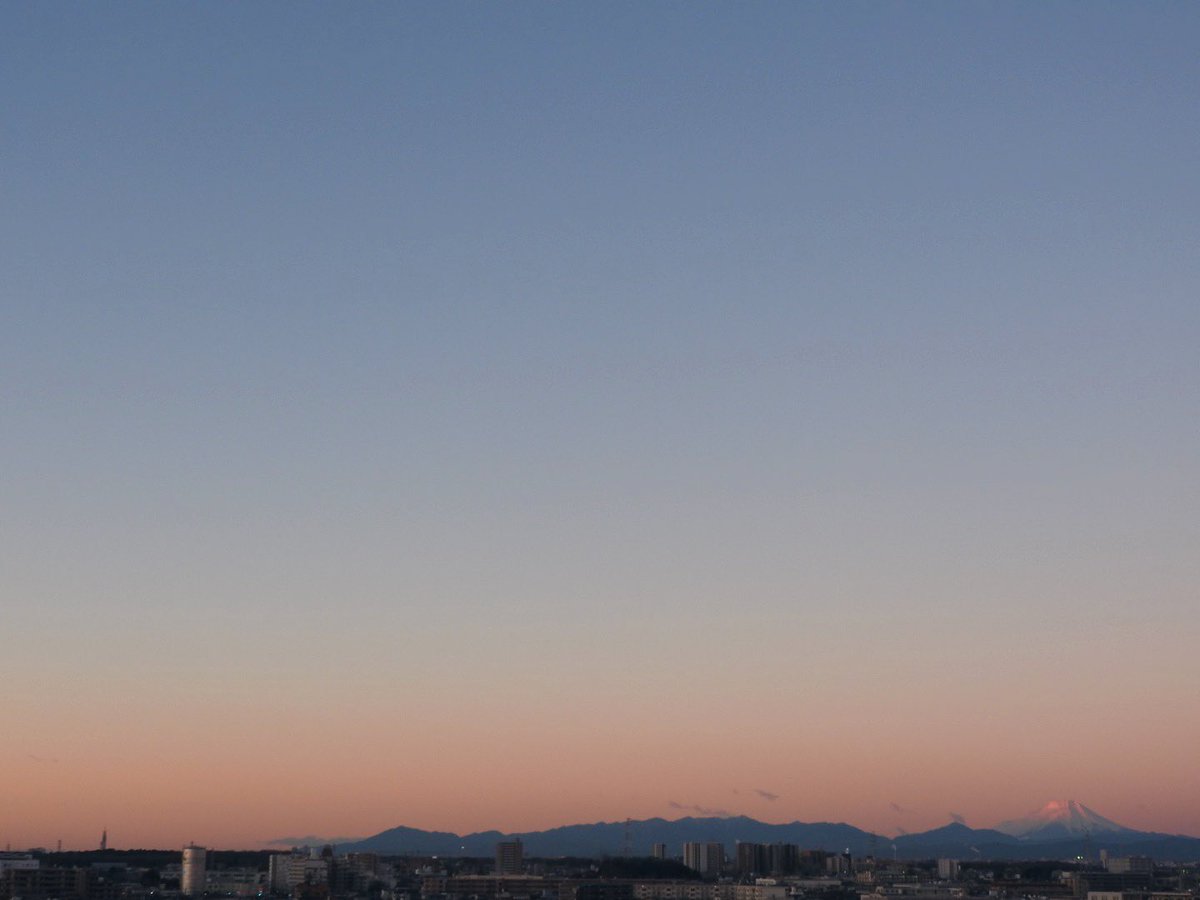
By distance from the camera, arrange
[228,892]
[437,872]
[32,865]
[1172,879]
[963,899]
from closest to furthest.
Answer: [963,899], [32,865], [228,892], [1172,879], [437,872]

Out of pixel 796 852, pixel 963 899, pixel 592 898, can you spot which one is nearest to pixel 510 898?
pixel 592 898

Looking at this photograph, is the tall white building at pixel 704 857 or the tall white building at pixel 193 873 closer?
the tall white building at pixel 193 873

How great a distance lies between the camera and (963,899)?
102375mm

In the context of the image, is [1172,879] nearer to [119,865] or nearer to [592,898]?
[592,898]

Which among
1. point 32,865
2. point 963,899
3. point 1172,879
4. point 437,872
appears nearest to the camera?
point 963,899

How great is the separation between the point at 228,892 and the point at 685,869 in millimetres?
43390

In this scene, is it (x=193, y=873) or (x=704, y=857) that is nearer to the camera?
(x=193, y=873)

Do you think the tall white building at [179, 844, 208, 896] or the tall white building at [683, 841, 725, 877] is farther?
the tall white building at [683, 841, 725, 877]

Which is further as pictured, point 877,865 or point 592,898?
point 877,865

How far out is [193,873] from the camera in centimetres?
11831

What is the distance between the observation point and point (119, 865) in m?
143

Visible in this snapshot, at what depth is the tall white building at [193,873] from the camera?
116562 mm

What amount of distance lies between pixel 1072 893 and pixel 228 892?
60019 millimetres

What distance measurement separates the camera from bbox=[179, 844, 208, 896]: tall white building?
11656cm
